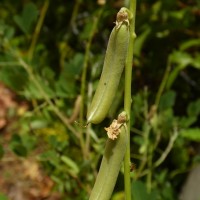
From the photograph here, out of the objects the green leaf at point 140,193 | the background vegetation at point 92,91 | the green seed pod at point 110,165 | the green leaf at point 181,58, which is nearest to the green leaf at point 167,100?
the background vegetation at point 92,91

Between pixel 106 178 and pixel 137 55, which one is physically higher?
pixel 137 55

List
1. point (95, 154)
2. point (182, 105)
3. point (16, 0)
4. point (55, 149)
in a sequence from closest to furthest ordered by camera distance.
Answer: point (55, 149) < point (95, 154) < point (182, 105) < point (16, 0)

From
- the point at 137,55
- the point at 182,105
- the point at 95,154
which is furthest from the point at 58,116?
the point at 182,105

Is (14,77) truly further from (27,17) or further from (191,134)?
(191,134)

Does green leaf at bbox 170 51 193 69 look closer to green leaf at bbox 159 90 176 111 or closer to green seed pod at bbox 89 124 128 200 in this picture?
green leaf at bbox 159 90 176 111

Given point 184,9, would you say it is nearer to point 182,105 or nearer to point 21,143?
point 182,105

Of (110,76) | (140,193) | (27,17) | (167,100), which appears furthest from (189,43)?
(110,76)

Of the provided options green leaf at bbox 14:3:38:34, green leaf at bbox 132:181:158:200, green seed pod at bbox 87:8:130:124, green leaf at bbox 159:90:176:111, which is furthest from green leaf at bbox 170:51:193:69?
green seed pod at bbox 87:8:130:124
